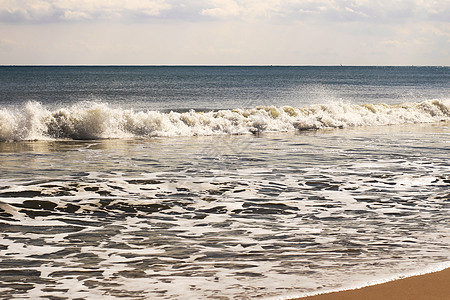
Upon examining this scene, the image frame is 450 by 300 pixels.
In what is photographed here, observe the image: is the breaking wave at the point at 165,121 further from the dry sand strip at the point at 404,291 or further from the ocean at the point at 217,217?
the dry sand strip at the point at 404,291

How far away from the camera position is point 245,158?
12.6m

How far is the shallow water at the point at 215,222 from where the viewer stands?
196 inches

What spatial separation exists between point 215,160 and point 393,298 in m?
8.00

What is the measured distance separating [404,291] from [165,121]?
15.1 meters

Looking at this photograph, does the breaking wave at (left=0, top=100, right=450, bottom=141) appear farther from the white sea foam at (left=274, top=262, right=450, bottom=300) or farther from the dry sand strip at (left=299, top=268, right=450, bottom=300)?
the dry sand strip at (left=299, top=268, right=450, bottom=300)

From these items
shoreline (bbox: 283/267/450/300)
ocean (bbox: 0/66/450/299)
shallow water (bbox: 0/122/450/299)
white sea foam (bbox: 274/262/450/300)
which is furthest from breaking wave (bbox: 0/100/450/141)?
shoreline (bbox: 283/267/450/300)

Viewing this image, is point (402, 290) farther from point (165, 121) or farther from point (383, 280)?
point (165, 121)

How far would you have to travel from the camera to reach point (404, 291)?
461 cm

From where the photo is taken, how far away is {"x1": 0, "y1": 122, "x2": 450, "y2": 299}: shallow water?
4.97 m

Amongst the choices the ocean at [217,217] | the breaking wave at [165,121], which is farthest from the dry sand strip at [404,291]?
the breaking wave at [165,121]

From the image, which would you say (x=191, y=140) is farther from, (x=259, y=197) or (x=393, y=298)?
(x=393, y=298)

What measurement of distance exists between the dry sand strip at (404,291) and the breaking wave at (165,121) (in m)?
14.1

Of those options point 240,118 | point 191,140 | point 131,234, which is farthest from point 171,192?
point 240,118

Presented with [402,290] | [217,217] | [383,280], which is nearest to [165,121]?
[217,217]
